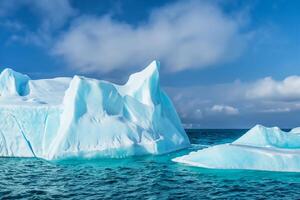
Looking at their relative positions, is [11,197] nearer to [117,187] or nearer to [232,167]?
[117,187]

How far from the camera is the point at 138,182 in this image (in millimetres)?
14914

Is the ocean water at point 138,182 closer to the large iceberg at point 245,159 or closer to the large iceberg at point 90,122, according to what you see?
the large iceberg at point 245,159

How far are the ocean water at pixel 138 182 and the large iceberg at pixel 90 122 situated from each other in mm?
2745

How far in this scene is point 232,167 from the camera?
1770 centimetres

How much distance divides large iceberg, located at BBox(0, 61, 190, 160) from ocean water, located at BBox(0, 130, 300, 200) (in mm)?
2745

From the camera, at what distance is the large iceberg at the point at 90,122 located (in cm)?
2309

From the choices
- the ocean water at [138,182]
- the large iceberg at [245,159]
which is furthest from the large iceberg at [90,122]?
the large iceberg at [245,159]

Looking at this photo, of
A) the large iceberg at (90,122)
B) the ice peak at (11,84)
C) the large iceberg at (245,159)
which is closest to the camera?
the large iceberg at (245,159)

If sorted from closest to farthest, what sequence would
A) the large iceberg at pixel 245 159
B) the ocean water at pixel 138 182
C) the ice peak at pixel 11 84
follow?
the ocean water at pixel 138 182 → the large iceberg at pixel 245 159 → the ice peak at pixel 11 84

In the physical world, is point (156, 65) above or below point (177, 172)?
above

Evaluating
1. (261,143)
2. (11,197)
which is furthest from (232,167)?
(261,143)

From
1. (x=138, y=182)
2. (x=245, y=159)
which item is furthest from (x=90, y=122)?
(x=245, y=159)

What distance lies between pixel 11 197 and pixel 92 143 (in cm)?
1093

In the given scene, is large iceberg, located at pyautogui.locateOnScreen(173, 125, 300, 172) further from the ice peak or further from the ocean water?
the ice peak
